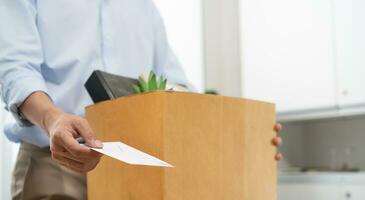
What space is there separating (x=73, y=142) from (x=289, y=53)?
1796 mm

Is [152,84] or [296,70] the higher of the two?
[296,70]

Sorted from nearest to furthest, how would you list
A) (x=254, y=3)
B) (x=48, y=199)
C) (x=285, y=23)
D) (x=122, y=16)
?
(x=48, y=199), (x=122, y=16), (x=285, y=23), (x=254, y=3)

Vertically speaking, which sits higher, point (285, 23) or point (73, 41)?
point (285, 23)

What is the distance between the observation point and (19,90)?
0.75m

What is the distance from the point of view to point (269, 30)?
235cm

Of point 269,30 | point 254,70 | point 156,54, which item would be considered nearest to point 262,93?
point 254,70

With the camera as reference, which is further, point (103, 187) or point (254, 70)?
point (254, 70)

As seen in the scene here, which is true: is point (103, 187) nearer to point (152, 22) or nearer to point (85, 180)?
point (85, 180)

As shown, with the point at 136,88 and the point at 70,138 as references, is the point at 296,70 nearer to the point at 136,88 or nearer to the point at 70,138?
the point at 136,88

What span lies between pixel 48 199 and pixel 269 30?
1732 mm

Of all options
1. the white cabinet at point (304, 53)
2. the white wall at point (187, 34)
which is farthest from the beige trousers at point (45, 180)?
the white wall at point (187, 34)

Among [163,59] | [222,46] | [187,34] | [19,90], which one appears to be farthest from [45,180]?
[222,46]

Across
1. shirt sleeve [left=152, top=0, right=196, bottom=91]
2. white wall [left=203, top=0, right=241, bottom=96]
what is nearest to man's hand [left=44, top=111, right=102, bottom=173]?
shirt sleeve [left=152, top=0, right=196, bottom=91]

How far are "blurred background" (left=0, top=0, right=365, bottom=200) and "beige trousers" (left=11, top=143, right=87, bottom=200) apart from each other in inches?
38.3
